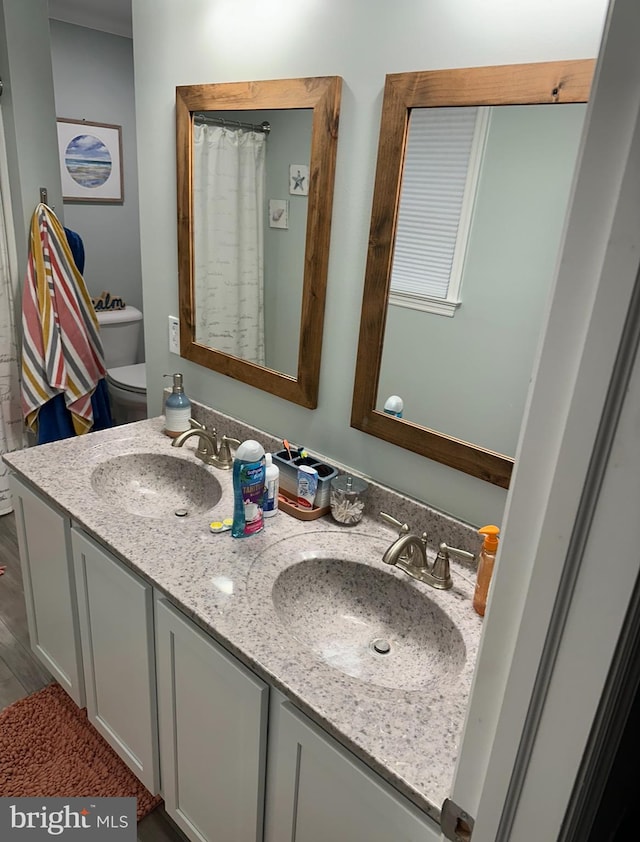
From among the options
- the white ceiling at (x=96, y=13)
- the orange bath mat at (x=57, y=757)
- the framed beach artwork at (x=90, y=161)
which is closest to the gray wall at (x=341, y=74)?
the orange bath mat at (x=57, y=757)

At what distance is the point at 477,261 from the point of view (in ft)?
4.03

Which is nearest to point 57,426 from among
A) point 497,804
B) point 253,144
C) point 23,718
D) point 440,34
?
point 23,718

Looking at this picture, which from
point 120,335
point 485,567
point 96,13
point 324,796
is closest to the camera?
point 324,796

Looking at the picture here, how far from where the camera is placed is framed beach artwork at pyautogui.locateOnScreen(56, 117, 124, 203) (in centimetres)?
340

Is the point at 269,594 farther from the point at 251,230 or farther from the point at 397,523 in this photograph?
the point at 251,230

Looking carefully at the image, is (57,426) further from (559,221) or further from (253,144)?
(559,221)

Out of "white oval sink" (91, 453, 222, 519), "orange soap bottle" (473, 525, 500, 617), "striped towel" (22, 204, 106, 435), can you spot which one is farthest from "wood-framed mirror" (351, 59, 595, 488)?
"striped towel" (22, 204, 106, 435)

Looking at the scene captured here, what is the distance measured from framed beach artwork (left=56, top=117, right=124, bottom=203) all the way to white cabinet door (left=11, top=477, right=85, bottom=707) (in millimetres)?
2405

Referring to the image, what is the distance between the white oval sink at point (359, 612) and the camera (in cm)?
119

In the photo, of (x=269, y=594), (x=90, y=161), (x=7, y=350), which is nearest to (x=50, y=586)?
(x=269, y=594)

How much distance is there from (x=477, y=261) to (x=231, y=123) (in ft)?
2.73

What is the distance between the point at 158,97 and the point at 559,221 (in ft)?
4.25

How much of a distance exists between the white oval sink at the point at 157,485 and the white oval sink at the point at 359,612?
444 millimetres

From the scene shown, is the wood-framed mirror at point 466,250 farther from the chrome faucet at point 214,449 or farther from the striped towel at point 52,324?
the striped towel at point 52,324
